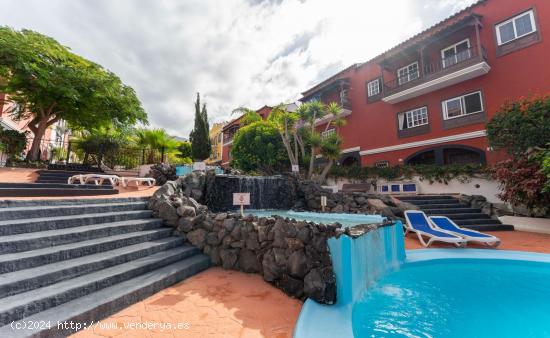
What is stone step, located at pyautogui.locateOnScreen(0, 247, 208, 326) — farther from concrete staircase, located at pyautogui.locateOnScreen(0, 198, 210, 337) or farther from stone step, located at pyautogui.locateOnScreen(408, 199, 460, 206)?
stone step, located at pyautogui.locateOnScreen(408, 199, 460, 206)

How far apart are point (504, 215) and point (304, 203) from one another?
28.2 feet

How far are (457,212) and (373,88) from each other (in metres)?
11.9

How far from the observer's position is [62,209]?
4.28 meters

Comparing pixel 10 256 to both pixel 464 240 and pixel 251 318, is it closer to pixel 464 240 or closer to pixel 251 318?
pixel 251 318

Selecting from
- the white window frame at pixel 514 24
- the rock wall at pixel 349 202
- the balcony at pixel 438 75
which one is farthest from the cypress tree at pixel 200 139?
the white window frame at pixel 514 24

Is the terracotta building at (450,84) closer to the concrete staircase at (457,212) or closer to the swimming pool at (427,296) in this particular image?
the concrete staircase at (457,212)

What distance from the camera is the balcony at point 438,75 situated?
41.5ft

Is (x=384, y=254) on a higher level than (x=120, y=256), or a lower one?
lower

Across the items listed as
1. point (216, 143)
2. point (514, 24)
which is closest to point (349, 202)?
point (514, 24)

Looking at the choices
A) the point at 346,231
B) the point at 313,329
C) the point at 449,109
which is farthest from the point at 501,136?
the point at 313,329

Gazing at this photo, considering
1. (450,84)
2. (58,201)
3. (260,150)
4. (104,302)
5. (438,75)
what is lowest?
(104,302)

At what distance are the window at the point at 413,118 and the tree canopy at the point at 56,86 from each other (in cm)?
1763

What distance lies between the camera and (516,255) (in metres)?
5.75

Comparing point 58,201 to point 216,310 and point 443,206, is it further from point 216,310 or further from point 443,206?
point 443,206
